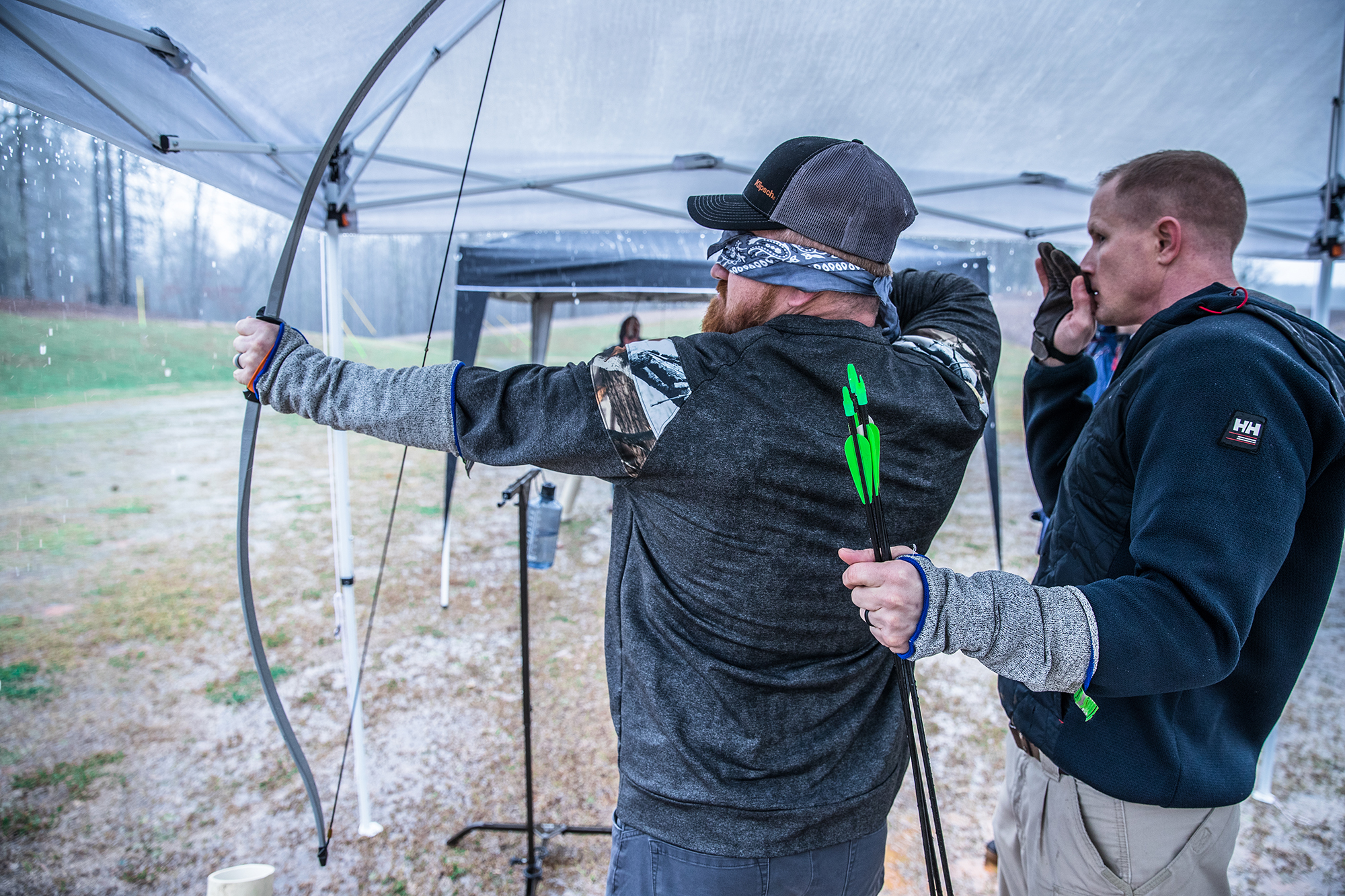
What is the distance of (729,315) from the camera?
0.88 m

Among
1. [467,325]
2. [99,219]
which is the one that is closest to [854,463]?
[467,325]

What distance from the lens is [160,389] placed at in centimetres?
995

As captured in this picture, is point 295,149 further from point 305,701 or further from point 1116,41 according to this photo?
point 305,701

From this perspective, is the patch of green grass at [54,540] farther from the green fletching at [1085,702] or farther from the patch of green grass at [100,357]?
the green fletching at [1085,702]

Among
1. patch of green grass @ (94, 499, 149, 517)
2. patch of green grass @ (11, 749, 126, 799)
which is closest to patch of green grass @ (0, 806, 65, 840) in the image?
patch of green grass @ (11, 749, 126, 799)

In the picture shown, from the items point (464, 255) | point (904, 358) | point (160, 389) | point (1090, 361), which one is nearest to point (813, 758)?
point (904, 358)

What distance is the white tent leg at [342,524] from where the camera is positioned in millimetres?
1972

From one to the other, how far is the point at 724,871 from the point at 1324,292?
2.88 meters

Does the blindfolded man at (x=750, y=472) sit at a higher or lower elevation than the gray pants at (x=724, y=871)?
higher

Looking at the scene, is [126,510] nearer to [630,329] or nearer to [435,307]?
[630,329]

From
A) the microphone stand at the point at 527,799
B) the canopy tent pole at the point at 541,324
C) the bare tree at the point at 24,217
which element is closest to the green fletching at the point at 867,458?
the microphone stand at the point at 527,799

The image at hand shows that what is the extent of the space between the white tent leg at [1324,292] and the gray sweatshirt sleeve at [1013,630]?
99.4 inches

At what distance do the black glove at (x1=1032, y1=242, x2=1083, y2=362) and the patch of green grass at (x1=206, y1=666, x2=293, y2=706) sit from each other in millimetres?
3746

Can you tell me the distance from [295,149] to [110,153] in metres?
6.80
